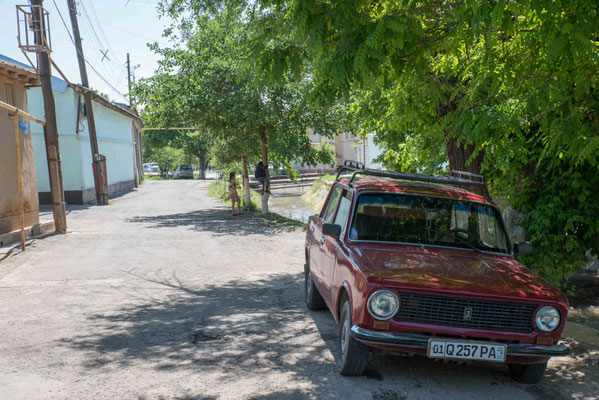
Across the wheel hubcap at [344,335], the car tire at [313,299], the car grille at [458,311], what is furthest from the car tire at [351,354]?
the car tire at [313,299]

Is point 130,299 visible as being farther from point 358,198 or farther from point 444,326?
point 444,326

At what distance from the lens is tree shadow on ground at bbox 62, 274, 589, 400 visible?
463 cm

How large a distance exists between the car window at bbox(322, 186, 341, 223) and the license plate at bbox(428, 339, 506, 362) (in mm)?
2478

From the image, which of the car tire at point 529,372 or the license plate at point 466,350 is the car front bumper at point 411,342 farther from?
the car tire at point 529,372

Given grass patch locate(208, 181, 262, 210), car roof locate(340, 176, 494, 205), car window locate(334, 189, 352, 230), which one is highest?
car roof locate(340, 176, 494, 205)

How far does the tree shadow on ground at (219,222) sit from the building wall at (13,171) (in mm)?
3672

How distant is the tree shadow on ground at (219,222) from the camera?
16.1 metres

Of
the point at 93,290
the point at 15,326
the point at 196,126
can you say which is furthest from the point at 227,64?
the point at 15,326

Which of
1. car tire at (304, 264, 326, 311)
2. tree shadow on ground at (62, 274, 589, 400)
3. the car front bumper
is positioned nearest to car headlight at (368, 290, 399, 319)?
the car front bumper

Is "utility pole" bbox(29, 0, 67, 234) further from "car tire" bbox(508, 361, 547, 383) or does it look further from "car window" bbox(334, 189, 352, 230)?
"car tire" bbox(508, 361, 547, 383)

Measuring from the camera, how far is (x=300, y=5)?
5098mm

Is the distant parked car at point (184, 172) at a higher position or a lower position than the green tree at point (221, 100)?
lower

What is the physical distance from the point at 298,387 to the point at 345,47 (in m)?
3.03

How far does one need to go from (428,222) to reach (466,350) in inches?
63.9
